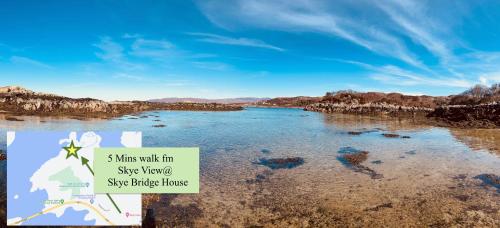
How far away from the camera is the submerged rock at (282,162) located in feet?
54.5

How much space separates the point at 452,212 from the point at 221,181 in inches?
330

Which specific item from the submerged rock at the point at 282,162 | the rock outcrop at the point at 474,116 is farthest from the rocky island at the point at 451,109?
the submerged rock at the point at 282,162

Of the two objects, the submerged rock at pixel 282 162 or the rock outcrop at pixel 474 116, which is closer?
the submerged rock at pixel 282 162

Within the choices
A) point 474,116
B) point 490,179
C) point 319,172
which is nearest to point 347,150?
point 319,172

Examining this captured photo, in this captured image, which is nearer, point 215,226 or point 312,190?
point 215,226

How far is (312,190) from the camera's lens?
12.4 m

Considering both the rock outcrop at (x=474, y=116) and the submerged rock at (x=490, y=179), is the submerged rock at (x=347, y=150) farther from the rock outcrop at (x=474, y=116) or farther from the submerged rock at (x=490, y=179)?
the rock outcrop at (x=474, y=116)

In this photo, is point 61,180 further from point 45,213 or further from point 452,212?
point 452,212

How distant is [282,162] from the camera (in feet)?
57.5

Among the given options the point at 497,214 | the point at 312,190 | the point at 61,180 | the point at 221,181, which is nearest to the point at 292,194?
the point at 312,190

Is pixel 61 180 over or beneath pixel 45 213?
over

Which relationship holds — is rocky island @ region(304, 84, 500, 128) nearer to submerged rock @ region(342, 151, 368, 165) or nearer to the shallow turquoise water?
the shallow turquoise water

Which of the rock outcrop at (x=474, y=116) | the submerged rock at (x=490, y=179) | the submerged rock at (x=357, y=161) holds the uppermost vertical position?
the rock outcrop at (x=474, y=116)

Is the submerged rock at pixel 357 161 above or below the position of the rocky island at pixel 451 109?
below
